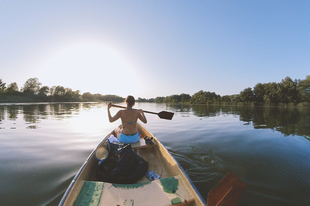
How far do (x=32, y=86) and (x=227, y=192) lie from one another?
357 ft

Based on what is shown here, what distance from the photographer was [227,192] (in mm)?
1867

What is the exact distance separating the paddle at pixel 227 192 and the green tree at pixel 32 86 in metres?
104

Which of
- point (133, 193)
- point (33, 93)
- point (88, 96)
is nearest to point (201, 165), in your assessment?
point (133, 193)

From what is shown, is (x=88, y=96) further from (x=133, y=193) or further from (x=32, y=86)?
(x=133, y=193)

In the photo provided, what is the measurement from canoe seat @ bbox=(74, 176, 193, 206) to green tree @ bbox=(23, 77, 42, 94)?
103 m

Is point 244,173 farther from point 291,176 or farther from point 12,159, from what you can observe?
point 12,159

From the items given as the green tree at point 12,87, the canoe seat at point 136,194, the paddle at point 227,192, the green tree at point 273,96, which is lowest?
the canoe seat at point 136,194

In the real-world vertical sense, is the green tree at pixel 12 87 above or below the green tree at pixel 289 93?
above

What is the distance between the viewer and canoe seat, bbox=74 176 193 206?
2.25 metres

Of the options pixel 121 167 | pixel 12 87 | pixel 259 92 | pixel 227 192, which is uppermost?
pixel 12 87

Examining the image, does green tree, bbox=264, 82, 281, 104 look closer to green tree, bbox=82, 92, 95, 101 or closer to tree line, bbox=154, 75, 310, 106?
tree line, bbox=154, 75, 310, 106

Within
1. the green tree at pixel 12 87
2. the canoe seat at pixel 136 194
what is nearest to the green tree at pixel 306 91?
the canoe seat at pixel 136 194

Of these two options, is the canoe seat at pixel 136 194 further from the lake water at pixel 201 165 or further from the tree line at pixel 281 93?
the tree line at pixel 281 93

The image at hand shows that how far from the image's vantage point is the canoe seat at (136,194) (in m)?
2.25
